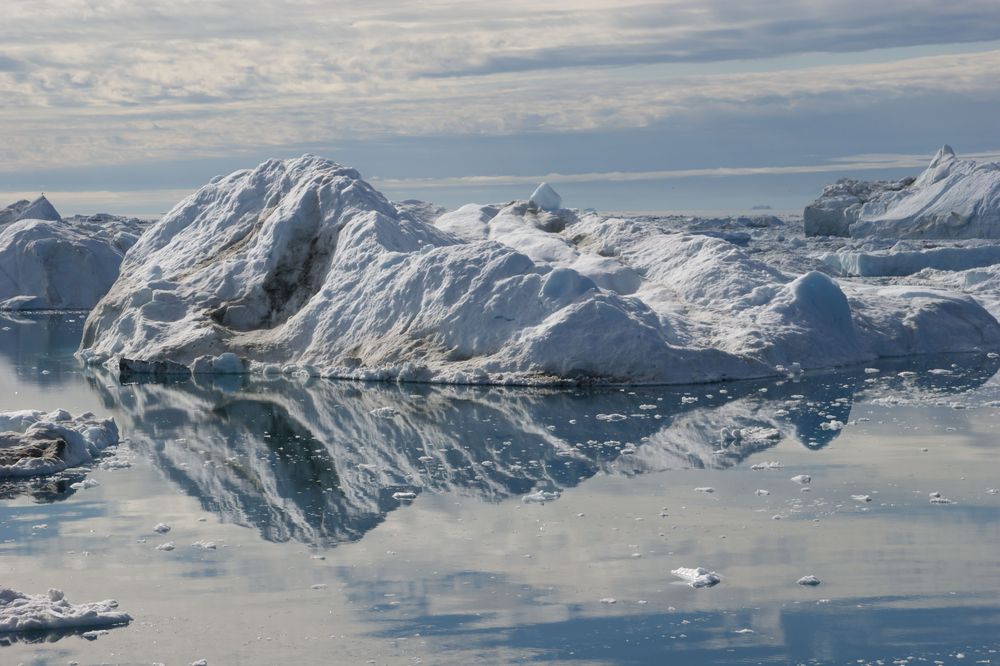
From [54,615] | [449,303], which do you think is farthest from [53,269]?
[54,615]

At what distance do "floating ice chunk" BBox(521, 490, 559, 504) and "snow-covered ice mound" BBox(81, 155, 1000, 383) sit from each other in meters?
6.08

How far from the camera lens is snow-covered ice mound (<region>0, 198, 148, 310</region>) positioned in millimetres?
36438

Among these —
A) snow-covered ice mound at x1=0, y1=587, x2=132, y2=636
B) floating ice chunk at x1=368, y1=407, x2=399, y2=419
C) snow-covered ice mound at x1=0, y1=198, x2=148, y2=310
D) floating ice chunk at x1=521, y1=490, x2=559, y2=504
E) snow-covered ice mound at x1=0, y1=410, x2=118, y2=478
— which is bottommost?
snow-covered ice mound at x1=0, y1=198, x2=148, y2=310

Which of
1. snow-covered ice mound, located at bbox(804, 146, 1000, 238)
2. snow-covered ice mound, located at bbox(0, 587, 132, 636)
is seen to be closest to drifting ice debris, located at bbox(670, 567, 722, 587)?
→ snow-covered ice mound, located at bbox(0, 587, 132, 636)

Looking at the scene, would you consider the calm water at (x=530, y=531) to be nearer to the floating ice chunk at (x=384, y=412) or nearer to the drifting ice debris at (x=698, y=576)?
the drifting ice debris at (x=698, y=576)

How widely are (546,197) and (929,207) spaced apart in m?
26.2

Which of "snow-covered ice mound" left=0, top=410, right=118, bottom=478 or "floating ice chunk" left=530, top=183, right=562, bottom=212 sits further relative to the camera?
"floating ice chunk" left=530, top=183, right=562, bottom=212

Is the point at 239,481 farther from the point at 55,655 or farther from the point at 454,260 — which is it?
the point at 454,260

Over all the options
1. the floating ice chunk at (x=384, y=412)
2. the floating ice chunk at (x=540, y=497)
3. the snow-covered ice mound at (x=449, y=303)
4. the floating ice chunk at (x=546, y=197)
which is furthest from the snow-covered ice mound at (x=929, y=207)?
the floating ice chunk at (x=540, y=497)

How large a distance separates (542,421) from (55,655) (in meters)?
7.85

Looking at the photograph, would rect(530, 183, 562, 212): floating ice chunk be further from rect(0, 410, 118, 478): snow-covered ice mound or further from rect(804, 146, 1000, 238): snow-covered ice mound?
rect(804, 146, 1000, 238): snow-covered ice mound

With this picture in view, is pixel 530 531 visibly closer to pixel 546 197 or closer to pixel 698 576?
pixel 698 576

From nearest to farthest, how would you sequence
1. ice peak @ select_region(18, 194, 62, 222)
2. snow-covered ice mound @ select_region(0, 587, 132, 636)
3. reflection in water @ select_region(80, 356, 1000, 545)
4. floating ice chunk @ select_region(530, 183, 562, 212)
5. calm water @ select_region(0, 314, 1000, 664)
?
calm water @ select_region(0, 314, 1000, 664) → snow-covered ice mound @ select_region(0, 587, 132, 636) → reflection in water @ select_region(80, 356, 1000, 545) → floating ice chunk @ select_region(530, 183, 562, 212) → ice peak @ select_region(18, 194, 62, 222)

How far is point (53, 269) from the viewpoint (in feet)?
120
